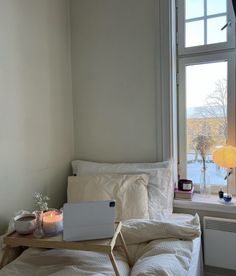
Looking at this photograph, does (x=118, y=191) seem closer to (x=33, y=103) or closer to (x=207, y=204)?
(x=207, y=204)

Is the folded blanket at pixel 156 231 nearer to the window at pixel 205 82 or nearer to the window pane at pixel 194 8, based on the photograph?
the window at pixel 205 82

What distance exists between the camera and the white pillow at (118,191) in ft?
5.41

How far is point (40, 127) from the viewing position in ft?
6.16

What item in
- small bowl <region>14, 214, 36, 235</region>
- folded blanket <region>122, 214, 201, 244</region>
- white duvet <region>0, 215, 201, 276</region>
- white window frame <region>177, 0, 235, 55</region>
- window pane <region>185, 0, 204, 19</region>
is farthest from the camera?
window pane <region>185, 0, 204, 19</region>

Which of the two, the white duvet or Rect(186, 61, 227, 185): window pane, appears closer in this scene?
the white duvet

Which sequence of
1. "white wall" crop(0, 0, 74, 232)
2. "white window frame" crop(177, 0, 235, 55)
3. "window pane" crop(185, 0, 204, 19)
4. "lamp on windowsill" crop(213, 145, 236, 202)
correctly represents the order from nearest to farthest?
"white wall" crop(0, 0, 74, 232), "lamp on windowsill" crop(213, 145, 236, 202), "white window frame" crop(177, 0, 235, 55), "window pane" crop(185, 0, 204, 19)

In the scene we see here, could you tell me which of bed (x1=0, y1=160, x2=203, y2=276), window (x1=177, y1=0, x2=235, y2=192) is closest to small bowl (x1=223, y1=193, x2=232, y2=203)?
window (x1=177, y1=0, x2=235, y2=192)

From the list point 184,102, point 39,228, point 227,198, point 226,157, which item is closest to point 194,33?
point 184,102

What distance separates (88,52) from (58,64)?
30 centimetres

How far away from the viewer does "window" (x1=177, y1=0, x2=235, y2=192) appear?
6.27 ft

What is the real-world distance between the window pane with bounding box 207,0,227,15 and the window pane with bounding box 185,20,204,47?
0.10 meters

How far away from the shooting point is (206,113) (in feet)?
6.59

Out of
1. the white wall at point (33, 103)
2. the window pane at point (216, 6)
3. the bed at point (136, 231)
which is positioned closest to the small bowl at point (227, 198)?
the bed at point (136, 231)

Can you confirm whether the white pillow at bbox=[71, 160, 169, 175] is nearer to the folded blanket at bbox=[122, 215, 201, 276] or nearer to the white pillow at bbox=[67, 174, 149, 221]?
the white pillow at bbox=[67, 174, 149, 221]
